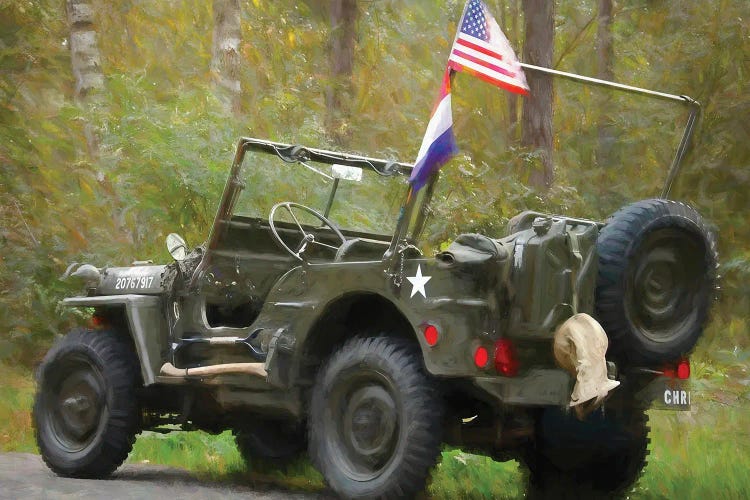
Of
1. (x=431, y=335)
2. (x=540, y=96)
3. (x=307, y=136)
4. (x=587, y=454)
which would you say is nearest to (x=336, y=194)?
(x=587, y=454)

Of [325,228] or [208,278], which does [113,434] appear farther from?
[325,228]

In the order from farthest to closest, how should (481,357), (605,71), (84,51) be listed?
1. (605,71)
2. (84,51)
3. (481,357)

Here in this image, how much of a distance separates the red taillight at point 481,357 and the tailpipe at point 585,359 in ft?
1.16

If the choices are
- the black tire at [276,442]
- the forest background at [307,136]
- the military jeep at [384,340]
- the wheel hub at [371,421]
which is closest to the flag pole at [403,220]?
the military jeep at [384,340]

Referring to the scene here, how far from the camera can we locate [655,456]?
8.73m

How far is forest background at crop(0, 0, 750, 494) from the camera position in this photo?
15.0 metres

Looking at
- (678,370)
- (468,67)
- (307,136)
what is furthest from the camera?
(307,136)

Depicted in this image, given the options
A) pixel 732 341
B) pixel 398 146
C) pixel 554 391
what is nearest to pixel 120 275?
pixel 554 391

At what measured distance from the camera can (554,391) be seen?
21.2 ft

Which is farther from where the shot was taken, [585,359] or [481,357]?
[481,357]

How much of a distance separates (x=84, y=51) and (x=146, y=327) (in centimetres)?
1155

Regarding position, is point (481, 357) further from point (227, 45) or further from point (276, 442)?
point (227, 45)

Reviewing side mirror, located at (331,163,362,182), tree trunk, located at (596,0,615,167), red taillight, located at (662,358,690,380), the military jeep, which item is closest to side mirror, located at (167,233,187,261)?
the military jeep

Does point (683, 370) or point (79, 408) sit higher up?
point (683, 370)
